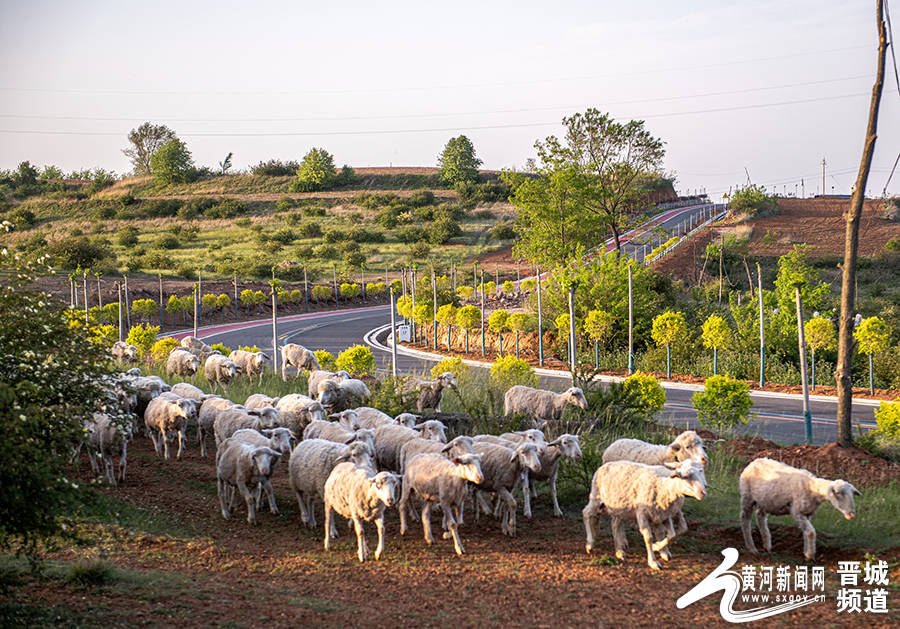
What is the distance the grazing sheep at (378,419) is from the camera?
13859 mm

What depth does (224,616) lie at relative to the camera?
7.80 m

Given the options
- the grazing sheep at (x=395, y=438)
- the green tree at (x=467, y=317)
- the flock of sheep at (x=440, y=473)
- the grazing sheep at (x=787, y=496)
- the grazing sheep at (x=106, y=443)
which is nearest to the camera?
the grazing sheep at (x=787, y=496)

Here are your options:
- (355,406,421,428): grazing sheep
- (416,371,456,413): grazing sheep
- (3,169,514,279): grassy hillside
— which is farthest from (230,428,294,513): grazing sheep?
(3,169,514,279): grassy hillside

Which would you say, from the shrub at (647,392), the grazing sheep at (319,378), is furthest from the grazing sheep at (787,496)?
the grazing sheep at (319,378)

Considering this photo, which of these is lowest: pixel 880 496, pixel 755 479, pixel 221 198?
pixel 880 496

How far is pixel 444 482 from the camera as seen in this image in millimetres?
10289

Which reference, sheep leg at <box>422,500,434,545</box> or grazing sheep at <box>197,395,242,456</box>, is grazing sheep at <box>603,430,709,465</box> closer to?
sheep leg at <box>422,500,434,545</box>

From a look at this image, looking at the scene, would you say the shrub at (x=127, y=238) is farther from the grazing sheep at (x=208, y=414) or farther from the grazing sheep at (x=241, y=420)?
the grazing sheep at (x=241, y=420)

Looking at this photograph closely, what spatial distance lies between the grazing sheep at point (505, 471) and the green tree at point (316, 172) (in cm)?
10529

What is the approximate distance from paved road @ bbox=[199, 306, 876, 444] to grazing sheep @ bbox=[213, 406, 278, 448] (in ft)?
25.7

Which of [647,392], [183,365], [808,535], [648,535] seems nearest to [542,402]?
[647,392]

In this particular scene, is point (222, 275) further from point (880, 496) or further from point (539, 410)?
point (880, 496)

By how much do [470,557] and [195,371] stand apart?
53.8ft

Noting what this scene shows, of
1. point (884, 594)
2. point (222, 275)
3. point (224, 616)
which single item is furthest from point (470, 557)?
point (222, 275)
